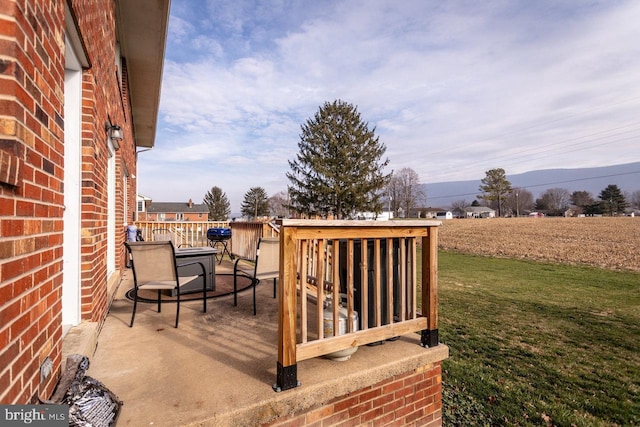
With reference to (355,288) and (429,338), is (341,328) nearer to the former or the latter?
(355,288)

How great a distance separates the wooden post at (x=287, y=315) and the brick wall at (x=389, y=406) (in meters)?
0.23

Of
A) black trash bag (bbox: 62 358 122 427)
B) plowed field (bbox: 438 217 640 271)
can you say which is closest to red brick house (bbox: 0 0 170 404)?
black trash bag (bbox: 62 358 122 427)

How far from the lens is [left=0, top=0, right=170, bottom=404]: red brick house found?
1.19 m

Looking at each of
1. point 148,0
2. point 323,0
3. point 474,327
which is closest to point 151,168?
point 323,0

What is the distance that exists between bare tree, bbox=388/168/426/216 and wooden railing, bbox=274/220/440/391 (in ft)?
171

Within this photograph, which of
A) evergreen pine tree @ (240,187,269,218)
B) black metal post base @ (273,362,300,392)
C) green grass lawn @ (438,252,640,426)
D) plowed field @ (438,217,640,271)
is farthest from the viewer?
evergreen pine tree @ (240,187,269,218)

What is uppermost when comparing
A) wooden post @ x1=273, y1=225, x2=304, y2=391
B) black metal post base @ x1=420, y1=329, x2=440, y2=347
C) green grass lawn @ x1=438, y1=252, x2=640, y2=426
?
wooden post @ x1=273, y1=225, x2=304, y2=391

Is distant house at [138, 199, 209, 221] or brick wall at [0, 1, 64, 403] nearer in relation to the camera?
brick wall at [0, 1, 64, 403]

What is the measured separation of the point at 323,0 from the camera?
8031 millimetres

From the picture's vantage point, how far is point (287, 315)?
1.98m

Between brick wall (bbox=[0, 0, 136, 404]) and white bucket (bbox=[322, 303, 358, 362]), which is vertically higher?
brick wall (bbox=[0, 0, 136, 404])

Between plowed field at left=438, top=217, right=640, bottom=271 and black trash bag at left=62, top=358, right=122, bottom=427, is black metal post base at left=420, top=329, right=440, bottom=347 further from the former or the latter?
plowed field at left=438, top=217, right=640, bottom=271

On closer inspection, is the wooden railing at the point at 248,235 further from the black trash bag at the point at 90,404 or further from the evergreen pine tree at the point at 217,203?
the evergreen pine tree at the point at 217,203

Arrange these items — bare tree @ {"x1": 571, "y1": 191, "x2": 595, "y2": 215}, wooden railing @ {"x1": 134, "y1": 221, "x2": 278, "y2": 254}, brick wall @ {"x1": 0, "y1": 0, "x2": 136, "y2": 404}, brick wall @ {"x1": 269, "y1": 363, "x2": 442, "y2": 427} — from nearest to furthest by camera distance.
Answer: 1. brick wall @ {"x1": 0, "y1": 0, "x2": 136, "y2": 404}
2. brick wall @ {"x1": 269, "y1": 363, "x2": 442, "y2": 427}
3. wooden railing @ {"x1": 134, "y1": 221, "x2": 278, "y2": 254}
4. bare tree @ {"x1": 571, "y1": 191, "x2": 595, "y2": 215}
